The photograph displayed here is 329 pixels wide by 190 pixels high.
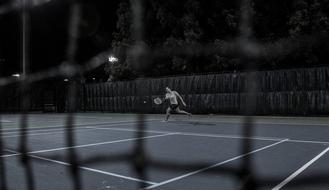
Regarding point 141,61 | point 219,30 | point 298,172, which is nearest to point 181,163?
point 298,172

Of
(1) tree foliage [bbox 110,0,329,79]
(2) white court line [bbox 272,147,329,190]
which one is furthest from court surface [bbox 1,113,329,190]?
(1) tree foliage [bbox 110,0,329,79]

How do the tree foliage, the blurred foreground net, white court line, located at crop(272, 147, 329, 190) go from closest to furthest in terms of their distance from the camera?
1. the blurred foreground net
2. white court line, located at crop(272, 147, 329, 190)
3. the tree foliage

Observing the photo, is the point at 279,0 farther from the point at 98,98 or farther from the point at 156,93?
the point at 98,98

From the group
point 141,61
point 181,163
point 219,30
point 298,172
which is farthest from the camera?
point 219,30

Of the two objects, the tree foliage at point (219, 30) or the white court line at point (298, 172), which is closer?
the white court line at point (298, 172)

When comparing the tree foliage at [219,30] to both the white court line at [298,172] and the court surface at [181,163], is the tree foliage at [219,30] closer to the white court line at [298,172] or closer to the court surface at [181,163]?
the court surface at [181,163]

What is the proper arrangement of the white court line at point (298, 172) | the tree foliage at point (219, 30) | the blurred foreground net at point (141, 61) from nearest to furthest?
the blurred foreground net at point (141, 61), the white court line at point (298, 172), the tree foliage at point (219, 30)

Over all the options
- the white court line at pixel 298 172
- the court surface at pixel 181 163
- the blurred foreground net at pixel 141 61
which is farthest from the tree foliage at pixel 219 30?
the white court line at pixel 298 172

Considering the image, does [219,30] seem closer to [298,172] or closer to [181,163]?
[181,163]

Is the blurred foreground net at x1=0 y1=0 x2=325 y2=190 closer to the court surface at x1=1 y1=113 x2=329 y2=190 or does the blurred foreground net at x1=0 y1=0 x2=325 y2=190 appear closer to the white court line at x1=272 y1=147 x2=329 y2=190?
the court surface at x1=1 y1=113 x2=329 y2=190

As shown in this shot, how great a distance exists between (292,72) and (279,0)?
788cm

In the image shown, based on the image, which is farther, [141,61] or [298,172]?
[298,172]

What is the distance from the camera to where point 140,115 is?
8.67 feet

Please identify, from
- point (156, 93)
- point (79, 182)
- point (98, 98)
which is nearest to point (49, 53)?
point (79, 182)
